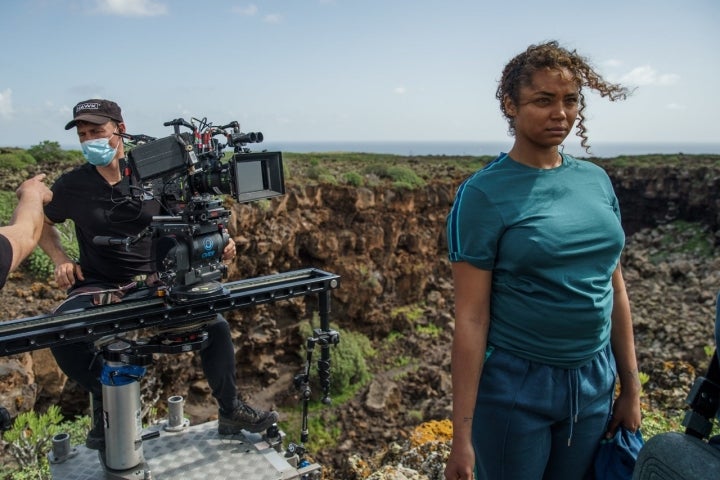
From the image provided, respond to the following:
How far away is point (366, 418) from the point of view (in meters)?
11.3

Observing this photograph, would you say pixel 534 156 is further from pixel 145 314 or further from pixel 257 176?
pixel 145 314

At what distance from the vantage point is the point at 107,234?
3816 mm

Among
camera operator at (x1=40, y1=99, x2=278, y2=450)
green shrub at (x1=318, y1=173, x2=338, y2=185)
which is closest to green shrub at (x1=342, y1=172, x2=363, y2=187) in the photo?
green shrub at (x1=318, y1=173, x2=338, y2=185)

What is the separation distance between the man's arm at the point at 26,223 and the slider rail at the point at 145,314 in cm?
32

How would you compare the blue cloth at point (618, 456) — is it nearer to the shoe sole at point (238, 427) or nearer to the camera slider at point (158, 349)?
the camera slider at point (158, 349)

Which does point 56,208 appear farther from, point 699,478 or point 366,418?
point 366,418

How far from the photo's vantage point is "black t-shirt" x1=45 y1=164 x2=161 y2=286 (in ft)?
12.4

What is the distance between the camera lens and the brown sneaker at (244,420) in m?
3.59

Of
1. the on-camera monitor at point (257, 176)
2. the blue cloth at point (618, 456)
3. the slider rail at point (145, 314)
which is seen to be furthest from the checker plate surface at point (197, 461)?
the blue cloth at point (618, 456)

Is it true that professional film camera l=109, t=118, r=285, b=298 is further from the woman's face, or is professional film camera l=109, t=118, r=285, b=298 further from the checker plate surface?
the woman's face

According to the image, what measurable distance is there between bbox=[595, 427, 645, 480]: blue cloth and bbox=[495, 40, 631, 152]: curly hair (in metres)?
1.37

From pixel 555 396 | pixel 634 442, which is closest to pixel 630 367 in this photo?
pixel 634 442

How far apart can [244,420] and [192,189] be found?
153 centimetres

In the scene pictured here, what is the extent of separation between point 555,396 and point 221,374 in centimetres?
218
